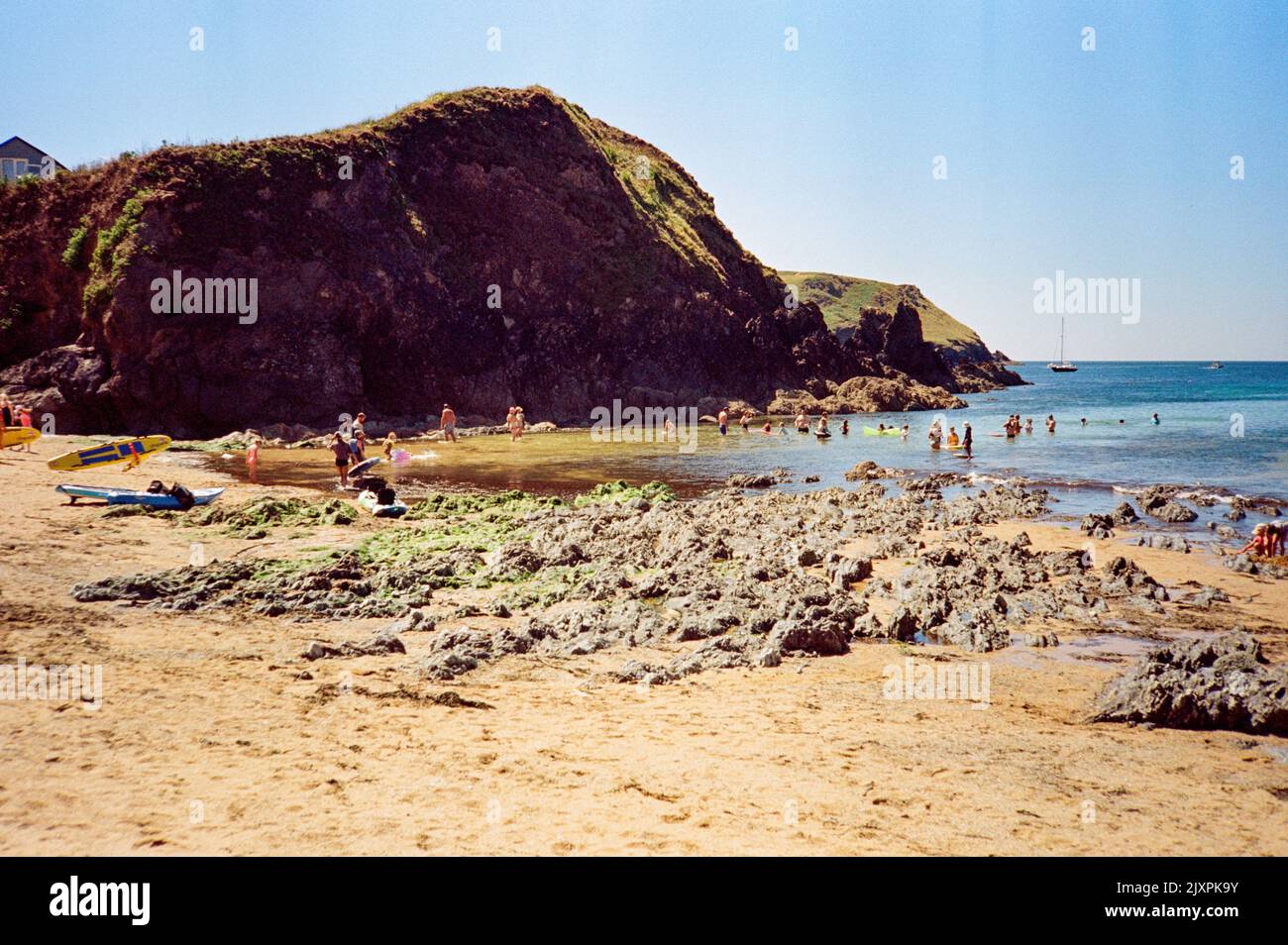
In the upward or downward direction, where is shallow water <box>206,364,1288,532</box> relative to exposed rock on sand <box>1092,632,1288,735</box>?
upward

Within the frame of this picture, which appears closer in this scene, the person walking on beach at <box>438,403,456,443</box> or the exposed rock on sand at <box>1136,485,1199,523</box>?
the exposed rock on sand at <box>1136,485,1199,523</box>

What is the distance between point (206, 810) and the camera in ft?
16.4

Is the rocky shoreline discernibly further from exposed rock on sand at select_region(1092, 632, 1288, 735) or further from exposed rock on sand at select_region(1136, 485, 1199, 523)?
exposed rock on sand at select_region(1136, 485, 1199, 523)

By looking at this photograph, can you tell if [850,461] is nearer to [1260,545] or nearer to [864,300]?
[1260,545]

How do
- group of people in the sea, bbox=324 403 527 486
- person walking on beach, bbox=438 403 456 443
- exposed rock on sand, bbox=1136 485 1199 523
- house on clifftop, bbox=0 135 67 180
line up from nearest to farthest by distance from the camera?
exposed rock on sand, bbox=1136 485 1199 523 < group of people in the sea, bbox=324 403 527 486 < person walking on beach, bbox=438 403 456 443 < house on clifftop, bbox=0 135 67 180

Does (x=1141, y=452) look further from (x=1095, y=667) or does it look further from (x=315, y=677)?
(x=315, y=677)

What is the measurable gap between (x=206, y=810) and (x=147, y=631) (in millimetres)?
5145

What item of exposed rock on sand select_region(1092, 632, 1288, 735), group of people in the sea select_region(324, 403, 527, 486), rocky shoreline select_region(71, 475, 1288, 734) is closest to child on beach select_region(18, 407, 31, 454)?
group of people in the sea select_region(324, 403, 527, 486)

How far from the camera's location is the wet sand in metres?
4.96

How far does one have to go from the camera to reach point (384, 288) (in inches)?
1813

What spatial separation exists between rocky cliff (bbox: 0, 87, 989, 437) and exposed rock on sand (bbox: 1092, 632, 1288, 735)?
4015cm

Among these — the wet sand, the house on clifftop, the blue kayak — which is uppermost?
the house on clifftop

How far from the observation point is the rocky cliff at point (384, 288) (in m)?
38.3
